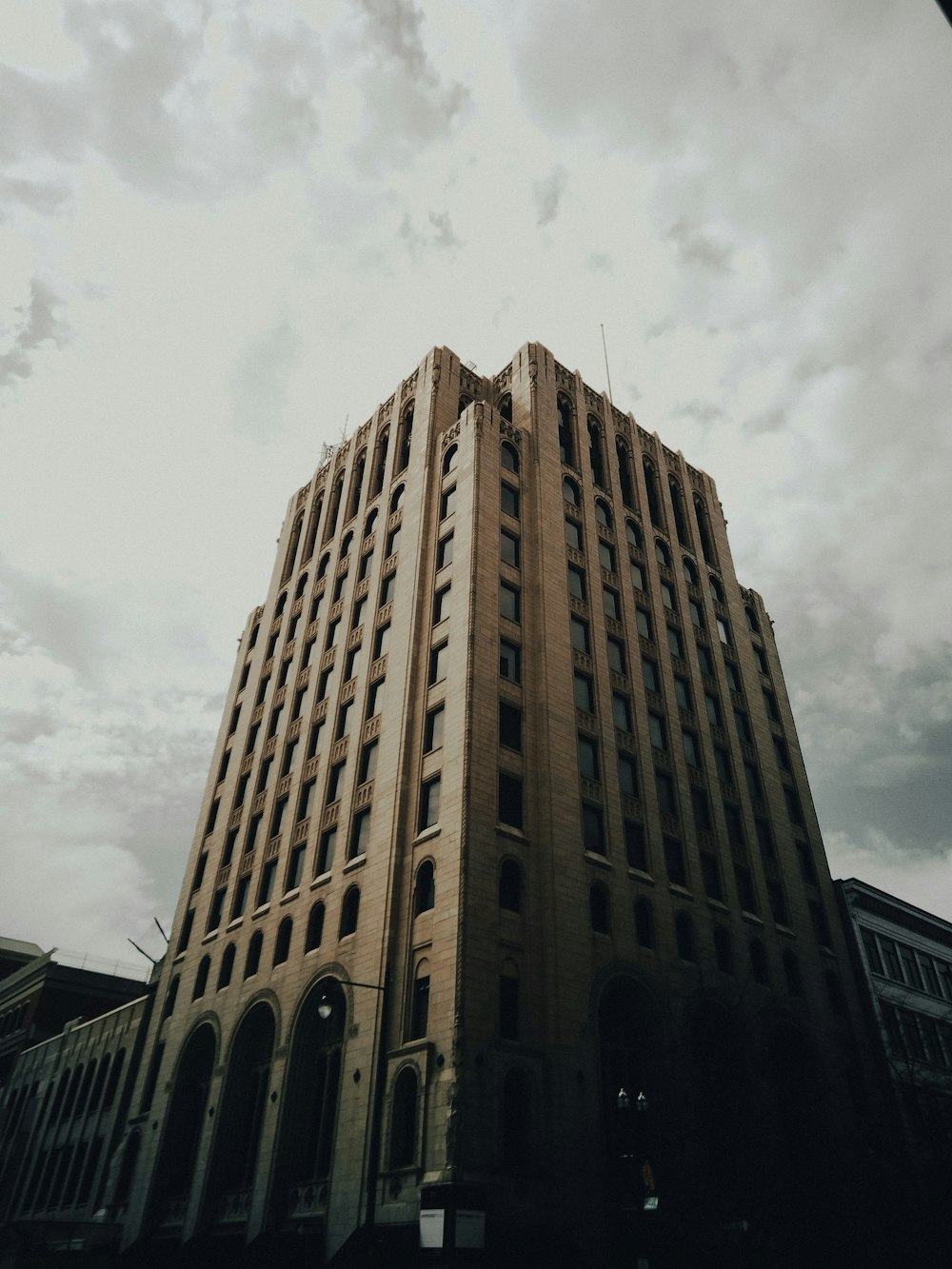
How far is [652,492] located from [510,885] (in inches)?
1255

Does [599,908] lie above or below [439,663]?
below

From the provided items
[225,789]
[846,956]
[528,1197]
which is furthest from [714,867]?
[225,789]

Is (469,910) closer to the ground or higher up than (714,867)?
closer to the ground

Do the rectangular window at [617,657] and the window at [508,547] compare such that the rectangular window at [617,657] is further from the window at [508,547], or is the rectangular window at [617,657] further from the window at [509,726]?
the window at [509,726]

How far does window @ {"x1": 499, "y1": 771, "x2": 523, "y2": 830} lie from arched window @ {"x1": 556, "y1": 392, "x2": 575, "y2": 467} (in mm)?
21629

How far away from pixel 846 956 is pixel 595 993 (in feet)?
65.9

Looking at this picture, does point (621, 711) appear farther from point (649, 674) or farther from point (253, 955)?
point (253, 955)

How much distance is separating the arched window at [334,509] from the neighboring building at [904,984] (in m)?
37.4

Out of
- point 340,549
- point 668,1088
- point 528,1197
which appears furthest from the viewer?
point 340,549

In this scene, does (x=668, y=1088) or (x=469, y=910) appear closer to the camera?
(x=469, y=910)

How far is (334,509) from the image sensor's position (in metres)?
54.5

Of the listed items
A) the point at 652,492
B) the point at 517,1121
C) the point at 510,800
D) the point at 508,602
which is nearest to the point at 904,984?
the point at 510,800

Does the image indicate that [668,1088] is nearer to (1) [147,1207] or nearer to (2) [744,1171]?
(2) [744,1171]

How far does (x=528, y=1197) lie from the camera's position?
23.5 metres
